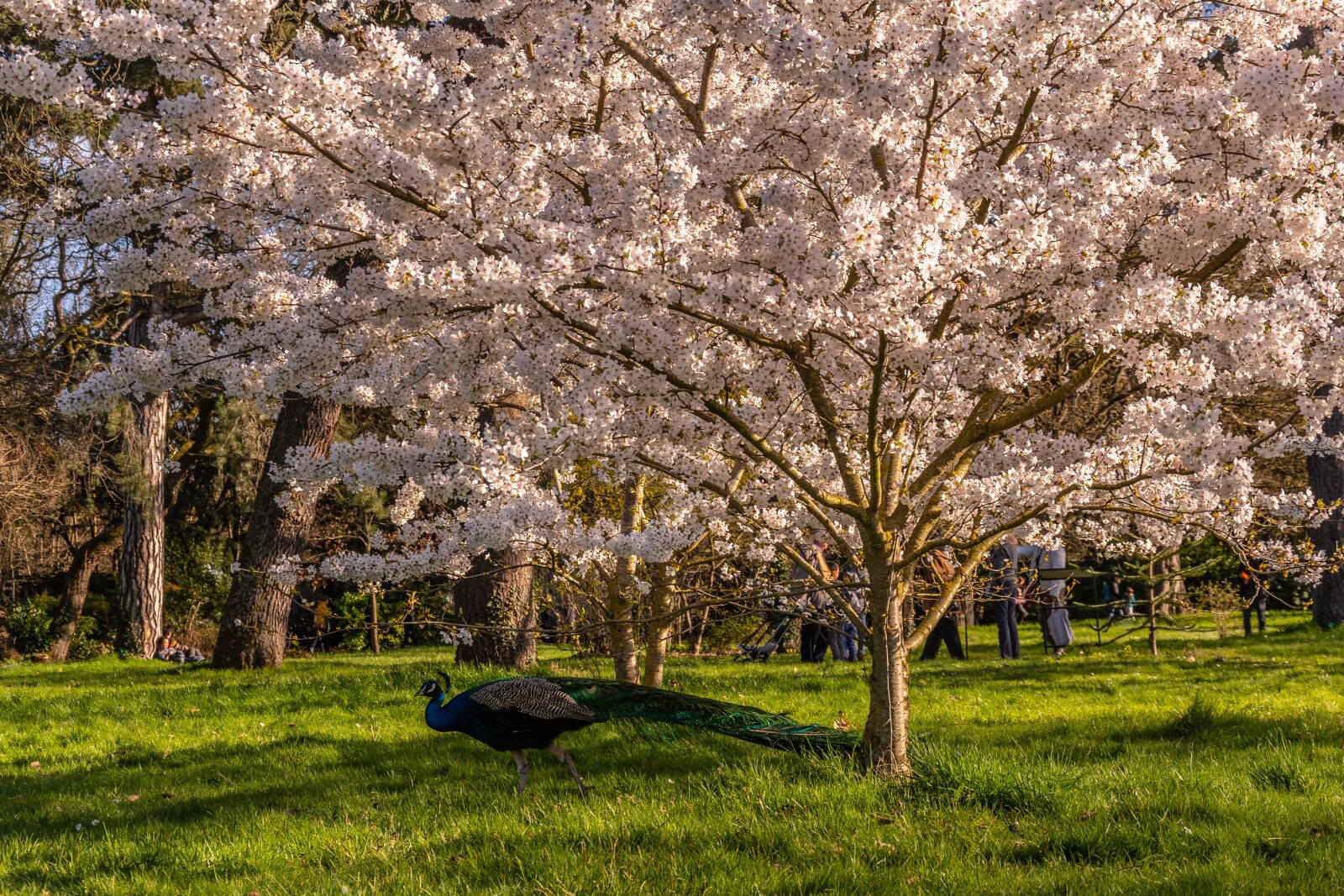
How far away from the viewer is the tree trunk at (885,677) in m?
6.45

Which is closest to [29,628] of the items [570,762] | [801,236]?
[570,762]

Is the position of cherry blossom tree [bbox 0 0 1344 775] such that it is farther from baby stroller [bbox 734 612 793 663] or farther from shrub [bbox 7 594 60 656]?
shrub [bbox 7 594 60 656]

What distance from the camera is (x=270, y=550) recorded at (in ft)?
48.8

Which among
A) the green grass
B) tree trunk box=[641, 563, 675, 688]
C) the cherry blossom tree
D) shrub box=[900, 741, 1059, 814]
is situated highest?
the cherry blossom tree

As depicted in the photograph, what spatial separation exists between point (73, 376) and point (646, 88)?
564 inches

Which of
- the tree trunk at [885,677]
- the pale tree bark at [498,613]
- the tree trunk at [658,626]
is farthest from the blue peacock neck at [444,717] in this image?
the pale tree bark at [498,613]

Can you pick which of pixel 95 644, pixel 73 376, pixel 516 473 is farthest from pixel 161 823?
pixel 95 644

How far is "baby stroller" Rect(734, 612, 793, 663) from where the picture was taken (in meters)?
17.2

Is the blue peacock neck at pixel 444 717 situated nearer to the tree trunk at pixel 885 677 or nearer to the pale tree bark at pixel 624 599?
the pale tree bark at pixel 624 599

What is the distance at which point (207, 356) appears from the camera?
26.7 feet

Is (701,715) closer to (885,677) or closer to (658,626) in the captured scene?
(885,677)

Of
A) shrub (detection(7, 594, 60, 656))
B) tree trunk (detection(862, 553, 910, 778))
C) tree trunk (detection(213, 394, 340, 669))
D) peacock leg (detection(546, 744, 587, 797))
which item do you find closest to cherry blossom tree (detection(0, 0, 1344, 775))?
tree trunk (detection(862, 553, 910, 778))

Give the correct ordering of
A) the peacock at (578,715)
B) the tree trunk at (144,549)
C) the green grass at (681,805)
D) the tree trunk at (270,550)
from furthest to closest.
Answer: the tree trunk at (144,549)
the tree trunk at (270,550)
the peacock at (578,715)
the green grass at (681,805)

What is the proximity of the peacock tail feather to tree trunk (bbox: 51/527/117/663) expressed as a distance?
20.0 metres
